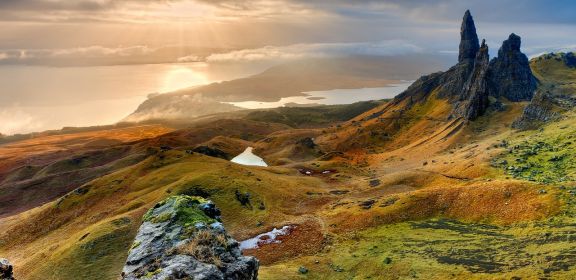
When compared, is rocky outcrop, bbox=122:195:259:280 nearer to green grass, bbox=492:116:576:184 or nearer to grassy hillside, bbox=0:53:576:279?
grassy hillside, bbox=0:53:576:279

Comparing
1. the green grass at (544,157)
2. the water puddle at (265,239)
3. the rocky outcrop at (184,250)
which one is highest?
the rocky outcrop at (184,250)

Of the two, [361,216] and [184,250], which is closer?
[184,250]

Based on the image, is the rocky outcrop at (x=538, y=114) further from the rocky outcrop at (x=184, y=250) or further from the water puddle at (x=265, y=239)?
the rocky outcrop at (x=184, y=250)

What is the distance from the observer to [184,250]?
2408 cm

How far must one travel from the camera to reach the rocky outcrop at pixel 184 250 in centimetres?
2270

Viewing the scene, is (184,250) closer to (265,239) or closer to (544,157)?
(265,239)

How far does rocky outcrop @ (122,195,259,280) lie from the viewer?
2270 centimetres

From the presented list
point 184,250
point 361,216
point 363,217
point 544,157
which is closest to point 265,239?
point 361,216

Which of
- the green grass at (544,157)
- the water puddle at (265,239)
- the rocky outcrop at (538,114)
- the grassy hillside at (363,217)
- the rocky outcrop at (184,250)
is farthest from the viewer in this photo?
the rocky outcrop at (538,114)

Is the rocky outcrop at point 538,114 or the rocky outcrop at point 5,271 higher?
the rocky outcrop at point 538,114

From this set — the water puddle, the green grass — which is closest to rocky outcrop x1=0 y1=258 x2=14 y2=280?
the water puddle

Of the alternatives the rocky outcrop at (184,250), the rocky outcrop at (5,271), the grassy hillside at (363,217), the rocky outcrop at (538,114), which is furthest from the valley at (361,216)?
the rocky outcrop at (5,271)

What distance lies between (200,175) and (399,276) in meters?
68.9

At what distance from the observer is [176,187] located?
101375mm
